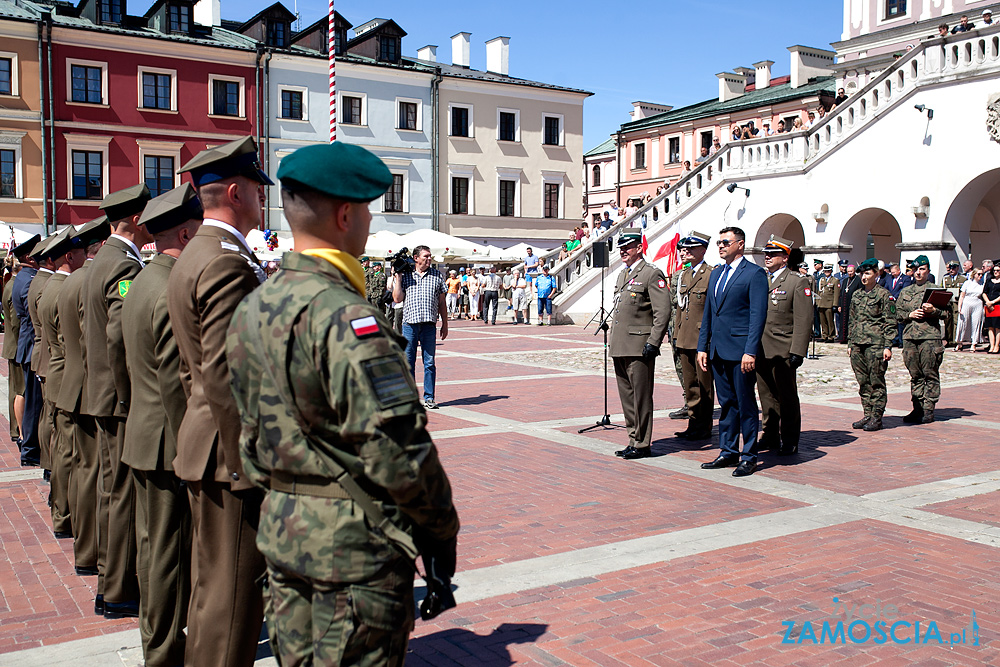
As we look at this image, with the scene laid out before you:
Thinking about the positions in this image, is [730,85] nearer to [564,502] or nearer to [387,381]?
[564,502]

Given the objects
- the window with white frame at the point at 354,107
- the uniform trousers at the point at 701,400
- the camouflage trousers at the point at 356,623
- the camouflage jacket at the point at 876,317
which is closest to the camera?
the camouflage trousers at the point at 356,623

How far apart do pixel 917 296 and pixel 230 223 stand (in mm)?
9715

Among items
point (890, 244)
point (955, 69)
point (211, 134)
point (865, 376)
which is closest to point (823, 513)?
point (865, 376)

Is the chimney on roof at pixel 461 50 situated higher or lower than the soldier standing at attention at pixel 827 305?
higher

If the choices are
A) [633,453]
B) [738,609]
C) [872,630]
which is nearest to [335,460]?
[738,609]

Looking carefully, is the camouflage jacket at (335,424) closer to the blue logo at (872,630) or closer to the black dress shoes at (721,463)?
the blue logo at (872,630)

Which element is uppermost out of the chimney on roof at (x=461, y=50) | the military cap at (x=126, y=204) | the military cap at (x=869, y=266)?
the chimney on roof at (x=461, y=50)

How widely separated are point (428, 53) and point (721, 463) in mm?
43091

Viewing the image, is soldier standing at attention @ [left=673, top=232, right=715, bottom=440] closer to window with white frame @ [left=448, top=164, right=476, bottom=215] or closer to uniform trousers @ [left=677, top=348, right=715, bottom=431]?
uniform trousers @ [left=677, top=348, right=715, bottom=431]

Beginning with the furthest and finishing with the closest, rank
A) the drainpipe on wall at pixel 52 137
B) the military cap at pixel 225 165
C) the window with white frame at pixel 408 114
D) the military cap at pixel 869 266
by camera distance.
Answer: the window with white frame at pixel 408 114 → the drainpipe on wall at pixel 52 137 → the military cap at pixel 869 266 → the military cap at pixel 225 165

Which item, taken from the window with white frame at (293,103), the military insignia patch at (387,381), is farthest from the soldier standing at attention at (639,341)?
the window with white frame at (293,103)

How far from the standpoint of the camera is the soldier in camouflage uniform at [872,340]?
33.5ft

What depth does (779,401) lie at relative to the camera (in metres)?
9.00

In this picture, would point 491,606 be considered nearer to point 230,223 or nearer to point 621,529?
point 621,529
